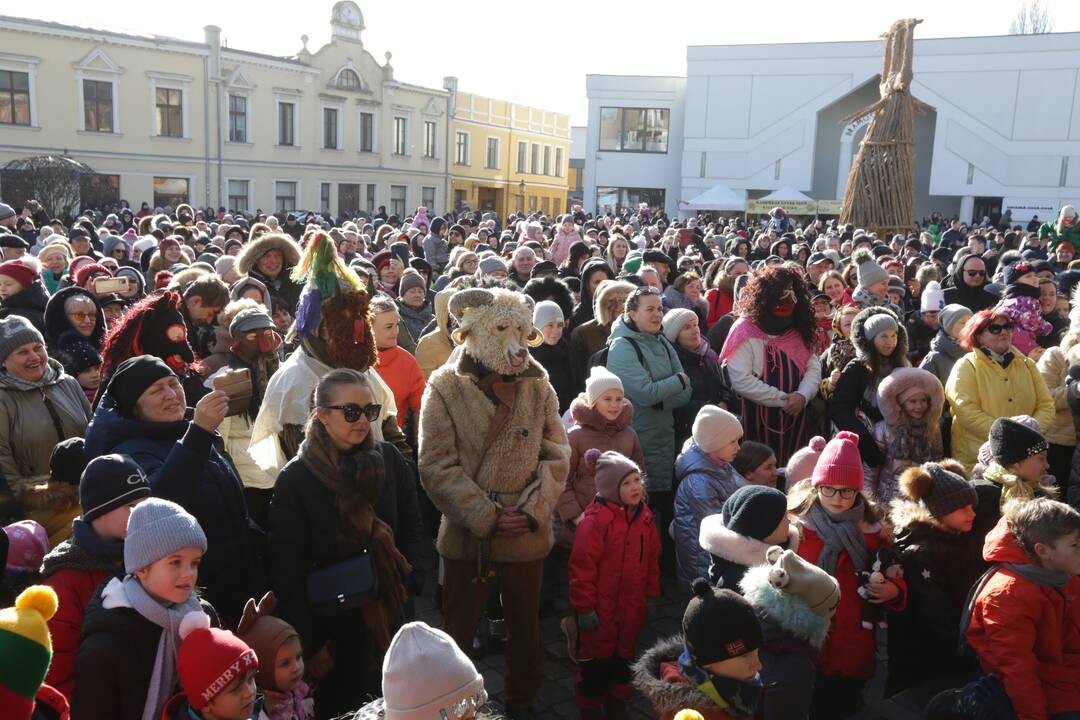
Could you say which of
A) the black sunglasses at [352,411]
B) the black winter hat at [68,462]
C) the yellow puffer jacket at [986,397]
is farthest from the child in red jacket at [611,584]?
the yellow puffer jacket at [986,397]

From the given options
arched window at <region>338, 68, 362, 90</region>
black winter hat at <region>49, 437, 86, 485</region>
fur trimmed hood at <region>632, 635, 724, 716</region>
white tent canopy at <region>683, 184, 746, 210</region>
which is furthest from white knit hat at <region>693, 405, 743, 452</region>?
arched window at <region>338, 68, 362, 90</region>

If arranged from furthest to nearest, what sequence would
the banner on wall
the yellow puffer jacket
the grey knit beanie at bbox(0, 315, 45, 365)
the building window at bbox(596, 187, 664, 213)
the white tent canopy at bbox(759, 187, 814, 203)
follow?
the building window at bbox(596, 187, 664, 213)
the banner on wall
the white tent canopy at bbox(759, 187, 814, 203)
the yellow puffer jacket
the grey knit beanie at bbox(0, 315, 45, 365)

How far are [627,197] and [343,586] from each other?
38.4 metres

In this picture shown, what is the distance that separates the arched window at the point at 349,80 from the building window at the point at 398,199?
5.08 meters

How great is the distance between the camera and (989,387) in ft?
17.2

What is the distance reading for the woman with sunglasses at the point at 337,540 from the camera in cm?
314

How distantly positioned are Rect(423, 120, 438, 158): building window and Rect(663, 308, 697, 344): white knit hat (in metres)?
39.5

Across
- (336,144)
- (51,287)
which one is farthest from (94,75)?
(51,287)

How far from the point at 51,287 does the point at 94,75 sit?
2790cm

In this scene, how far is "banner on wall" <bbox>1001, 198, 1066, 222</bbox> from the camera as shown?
105 ft

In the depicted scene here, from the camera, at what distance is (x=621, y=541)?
4.08 metres

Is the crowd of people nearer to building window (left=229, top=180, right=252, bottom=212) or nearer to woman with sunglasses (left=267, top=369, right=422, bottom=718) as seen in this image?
woman with sunglasses (left=267, top=369, right=422, bottom=718)

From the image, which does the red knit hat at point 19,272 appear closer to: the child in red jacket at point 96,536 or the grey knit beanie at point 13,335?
the grey knit beanie at point 13,335

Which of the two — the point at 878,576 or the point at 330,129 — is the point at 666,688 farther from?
the point at 330,129
